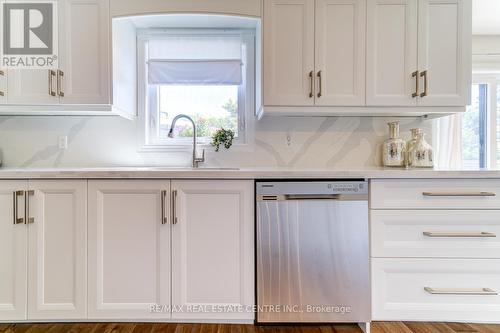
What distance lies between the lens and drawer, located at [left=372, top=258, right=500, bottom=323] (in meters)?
1.62

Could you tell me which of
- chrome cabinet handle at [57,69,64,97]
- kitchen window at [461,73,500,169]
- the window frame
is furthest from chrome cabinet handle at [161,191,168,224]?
the window frame

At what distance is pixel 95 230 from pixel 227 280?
81 centimetres

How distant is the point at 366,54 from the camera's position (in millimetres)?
1838

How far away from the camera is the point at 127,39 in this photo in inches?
81.2

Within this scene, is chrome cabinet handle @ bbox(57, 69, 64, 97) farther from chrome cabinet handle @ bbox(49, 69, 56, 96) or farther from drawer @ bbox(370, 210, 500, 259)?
drawer @ bbox(370, 210, 500, 259)

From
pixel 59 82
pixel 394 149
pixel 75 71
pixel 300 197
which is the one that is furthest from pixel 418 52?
pixel 59 82

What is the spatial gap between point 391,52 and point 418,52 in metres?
0.18

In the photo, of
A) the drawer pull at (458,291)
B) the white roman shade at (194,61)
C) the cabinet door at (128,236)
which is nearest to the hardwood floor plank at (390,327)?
the drawer pull at (458,291)

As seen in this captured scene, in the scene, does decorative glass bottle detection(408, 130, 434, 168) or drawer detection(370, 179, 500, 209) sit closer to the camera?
drawer detection(370, 179, 500, 209)

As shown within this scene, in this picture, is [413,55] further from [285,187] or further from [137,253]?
[137,253]

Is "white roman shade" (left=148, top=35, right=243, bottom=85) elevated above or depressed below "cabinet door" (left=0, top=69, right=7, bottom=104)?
above

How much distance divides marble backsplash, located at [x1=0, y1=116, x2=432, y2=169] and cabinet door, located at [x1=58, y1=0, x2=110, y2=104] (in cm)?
39

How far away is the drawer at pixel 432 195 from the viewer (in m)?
1.61

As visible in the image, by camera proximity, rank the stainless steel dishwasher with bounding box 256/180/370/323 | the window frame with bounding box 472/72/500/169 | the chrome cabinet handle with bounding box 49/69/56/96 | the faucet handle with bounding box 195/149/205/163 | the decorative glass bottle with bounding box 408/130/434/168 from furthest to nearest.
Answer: the window frame with bounding box 472/72/500/169 → the faucet handle with bounding box 195/149/205/163 → the decorative glass bottle with bounding box 408/130/434/168 → the chrome cabinet handle with bounding box 49/69/56/96 → the stainless steel dishwasher with bounding box 256/180/370/323
